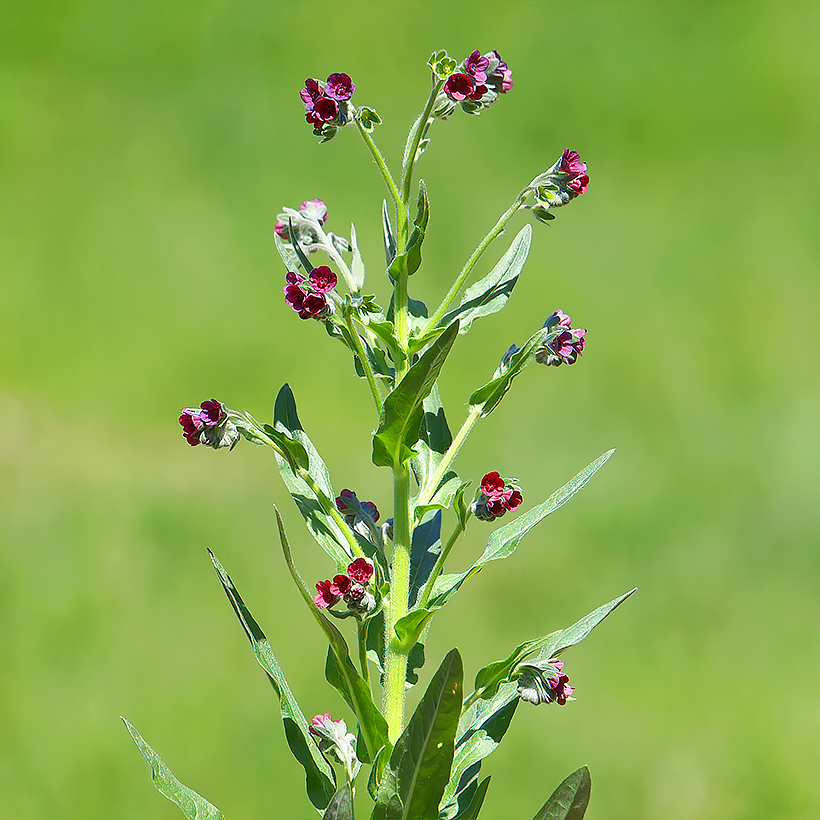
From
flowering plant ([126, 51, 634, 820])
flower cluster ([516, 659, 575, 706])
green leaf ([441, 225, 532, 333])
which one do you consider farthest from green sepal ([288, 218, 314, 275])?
flower cluster ([516, 659, 575, 706])

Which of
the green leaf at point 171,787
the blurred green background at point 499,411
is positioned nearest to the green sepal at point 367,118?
the green leaf at point 171,787

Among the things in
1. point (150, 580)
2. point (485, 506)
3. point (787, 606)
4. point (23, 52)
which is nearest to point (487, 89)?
point (485, 506)

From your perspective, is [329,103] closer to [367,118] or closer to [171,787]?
[367,118]

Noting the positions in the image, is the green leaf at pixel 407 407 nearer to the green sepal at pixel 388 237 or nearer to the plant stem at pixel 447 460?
the plant stem at pixel 447 460

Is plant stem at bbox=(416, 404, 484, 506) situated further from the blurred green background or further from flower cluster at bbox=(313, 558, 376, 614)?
the blurred green background

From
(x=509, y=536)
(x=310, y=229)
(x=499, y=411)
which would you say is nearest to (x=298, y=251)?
(x=310, y=229)
